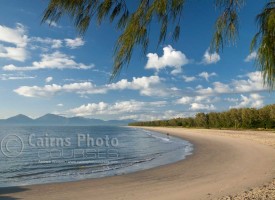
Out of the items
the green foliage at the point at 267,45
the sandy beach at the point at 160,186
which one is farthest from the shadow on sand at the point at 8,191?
the green foliage at the point at 267,45

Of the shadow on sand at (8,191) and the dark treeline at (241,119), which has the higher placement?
the dark treeline at (241,119)

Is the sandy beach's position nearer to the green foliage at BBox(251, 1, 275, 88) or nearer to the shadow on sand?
the shadow on sand

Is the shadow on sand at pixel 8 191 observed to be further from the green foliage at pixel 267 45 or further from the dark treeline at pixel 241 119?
the dark treeline at pixel 241 119

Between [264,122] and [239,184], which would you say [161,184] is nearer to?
[239,184]

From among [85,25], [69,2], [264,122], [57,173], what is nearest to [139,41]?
[85,25]

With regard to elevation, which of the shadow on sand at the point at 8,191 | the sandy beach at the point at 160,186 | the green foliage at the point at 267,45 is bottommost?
the shadow on sand at the point at 8,191

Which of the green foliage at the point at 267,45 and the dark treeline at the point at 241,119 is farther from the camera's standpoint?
the dark treeline at the point at 241,119

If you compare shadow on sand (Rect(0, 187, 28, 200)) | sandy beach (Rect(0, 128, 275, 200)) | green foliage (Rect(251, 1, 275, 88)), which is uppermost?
green foliage (Rect(251, 1, 275, 88))

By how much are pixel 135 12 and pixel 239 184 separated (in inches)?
431

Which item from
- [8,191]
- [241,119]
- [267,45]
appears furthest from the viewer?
[241,119]

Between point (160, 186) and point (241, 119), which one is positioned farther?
point (241, 119)

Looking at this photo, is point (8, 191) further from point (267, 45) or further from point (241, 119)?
point (241, 119)

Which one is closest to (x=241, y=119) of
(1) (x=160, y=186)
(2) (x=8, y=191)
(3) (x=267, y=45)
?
(1) (x=160, y=186)

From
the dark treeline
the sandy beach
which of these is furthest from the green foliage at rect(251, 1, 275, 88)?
the dark treeline
